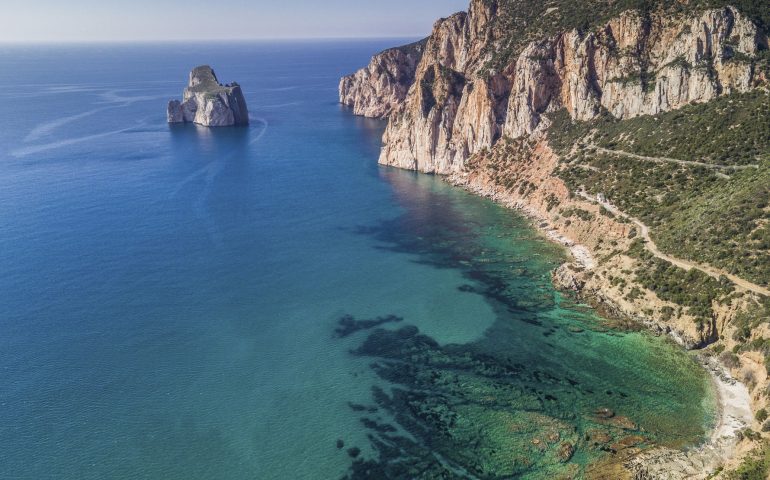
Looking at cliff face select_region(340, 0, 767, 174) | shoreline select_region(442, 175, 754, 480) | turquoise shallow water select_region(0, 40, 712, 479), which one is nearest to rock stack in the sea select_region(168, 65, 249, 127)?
cliff face select_region(340, 0, 767, 174)

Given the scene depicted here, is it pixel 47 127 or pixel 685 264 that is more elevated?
pixel 47 127

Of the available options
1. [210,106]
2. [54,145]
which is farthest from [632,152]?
[54,145]

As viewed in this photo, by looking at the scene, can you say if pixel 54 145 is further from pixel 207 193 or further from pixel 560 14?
pixel 560 14

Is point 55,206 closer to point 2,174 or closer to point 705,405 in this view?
point 2,174

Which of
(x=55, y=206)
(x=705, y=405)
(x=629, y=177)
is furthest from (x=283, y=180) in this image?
(x=705, y=405)

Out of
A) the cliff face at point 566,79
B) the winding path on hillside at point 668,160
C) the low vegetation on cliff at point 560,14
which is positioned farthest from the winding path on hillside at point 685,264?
the low vegetation on cliff at point 560,14

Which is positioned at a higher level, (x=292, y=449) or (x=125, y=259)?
(x=125, y=259)
